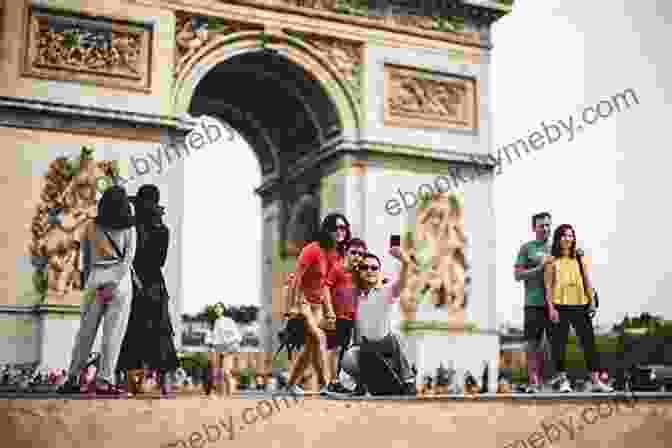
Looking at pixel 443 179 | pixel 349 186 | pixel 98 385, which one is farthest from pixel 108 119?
pixel 98 385

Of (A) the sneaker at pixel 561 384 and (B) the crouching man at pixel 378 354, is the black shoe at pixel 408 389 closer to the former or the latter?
(B) the crouching man at pixel 378 354

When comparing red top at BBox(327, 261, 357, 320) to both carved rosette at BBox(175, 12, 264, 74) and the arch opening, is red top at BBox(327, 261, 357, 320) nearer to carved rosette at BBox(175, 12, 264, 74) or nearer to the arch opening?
carved rosette at BBox(175, 12, 264, 74)

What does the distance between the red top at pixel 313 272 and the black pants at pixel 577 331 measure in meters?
2.79

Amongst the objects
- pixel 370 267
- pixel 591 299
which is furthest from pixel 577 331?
pixel 370 267

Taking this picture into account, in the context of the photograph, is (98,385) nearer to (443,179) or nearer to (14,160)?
(14,160)

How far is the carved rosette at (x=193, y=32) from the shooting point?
17.9m

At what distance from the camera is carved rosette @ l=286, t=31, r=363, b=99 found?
19.2 meters

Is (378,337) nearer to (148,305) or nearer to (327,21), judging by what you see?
(148,305)

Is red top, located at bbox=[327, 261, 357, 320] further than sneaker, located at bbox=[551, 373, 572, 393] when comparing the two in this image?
No

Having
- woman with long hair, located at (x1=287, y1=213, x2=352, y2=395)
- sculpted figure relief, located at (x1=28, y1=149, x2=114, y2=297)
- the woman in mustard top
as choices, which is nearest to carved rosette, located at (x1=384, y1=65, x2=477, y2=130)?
sculpted figure relief, located at (x1=28, y1=149, x2=114, y2=297)

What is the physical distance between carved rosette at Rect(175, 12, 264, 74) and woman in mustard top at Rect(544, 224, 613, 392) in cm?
1022

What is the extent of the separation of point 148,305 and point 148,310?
0.17 ft

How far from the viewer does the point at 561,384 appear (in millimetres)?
9992

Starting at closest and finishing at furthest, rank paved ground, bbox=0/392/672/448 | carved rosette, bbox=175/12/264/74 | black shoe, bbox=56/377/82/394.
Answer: paved ground, bbox=0/392/672/448
black shoe, bbox=56/377/82/394
carved rosette, bbox=175/12/264/74
